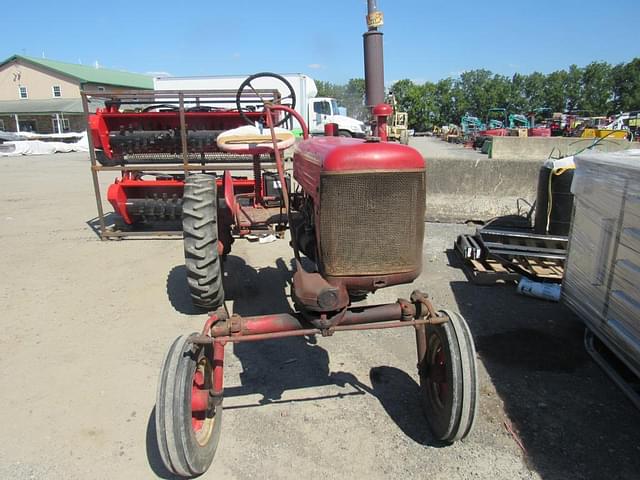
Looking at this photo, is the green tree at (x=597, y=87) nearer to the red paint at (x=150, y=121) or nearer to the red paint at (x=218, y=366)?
the red paint at (x=150, y=121)

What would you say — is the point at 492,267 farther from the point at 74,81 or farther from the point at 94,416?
the point at 74,81

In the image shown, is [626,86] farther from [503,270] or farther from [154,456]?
[154,456]

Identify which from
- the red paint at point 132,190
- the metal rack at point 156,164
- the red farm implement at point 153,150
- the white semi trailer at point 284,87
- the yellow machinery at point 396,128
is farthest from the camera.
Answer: the yellow machinery at point 396,128

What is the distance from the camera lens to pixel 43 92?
41.2m

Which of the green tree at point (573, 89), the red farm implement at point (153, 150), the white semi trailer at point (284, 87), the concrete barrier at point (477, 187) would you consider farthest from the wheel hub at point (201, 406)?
the green tree at point (573, 89)

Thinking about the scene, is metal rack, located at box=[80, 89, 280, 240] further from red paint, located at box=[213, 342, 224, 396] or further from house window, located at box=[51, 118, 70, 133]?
house window, located at box=[51, 118, 70, 133]

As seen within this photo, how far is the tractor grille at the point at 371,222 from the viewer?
7.23 feet

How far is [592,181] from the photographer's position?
11.0ft

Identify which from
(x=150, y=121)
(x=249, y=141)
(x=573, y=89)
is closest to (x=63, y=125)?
(x=150, y=121)

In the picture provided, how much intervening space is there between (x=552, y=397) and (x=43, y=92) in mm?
47918

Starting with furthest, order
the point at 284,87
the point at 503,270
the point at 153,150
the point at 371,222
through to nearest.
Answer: the point at 284,87
the point at 153,150
the point at 503,270
the point at 371,222

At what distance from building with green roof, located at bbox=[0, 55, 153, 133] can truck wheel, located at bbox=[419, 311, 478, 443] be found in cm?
3970

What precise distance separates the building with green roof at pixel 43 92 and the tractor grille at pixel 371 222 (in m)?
39.5

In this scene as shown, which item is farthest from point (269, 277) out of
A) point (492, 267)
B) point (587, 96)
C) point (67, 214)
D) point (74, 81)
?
point (587, 96)
